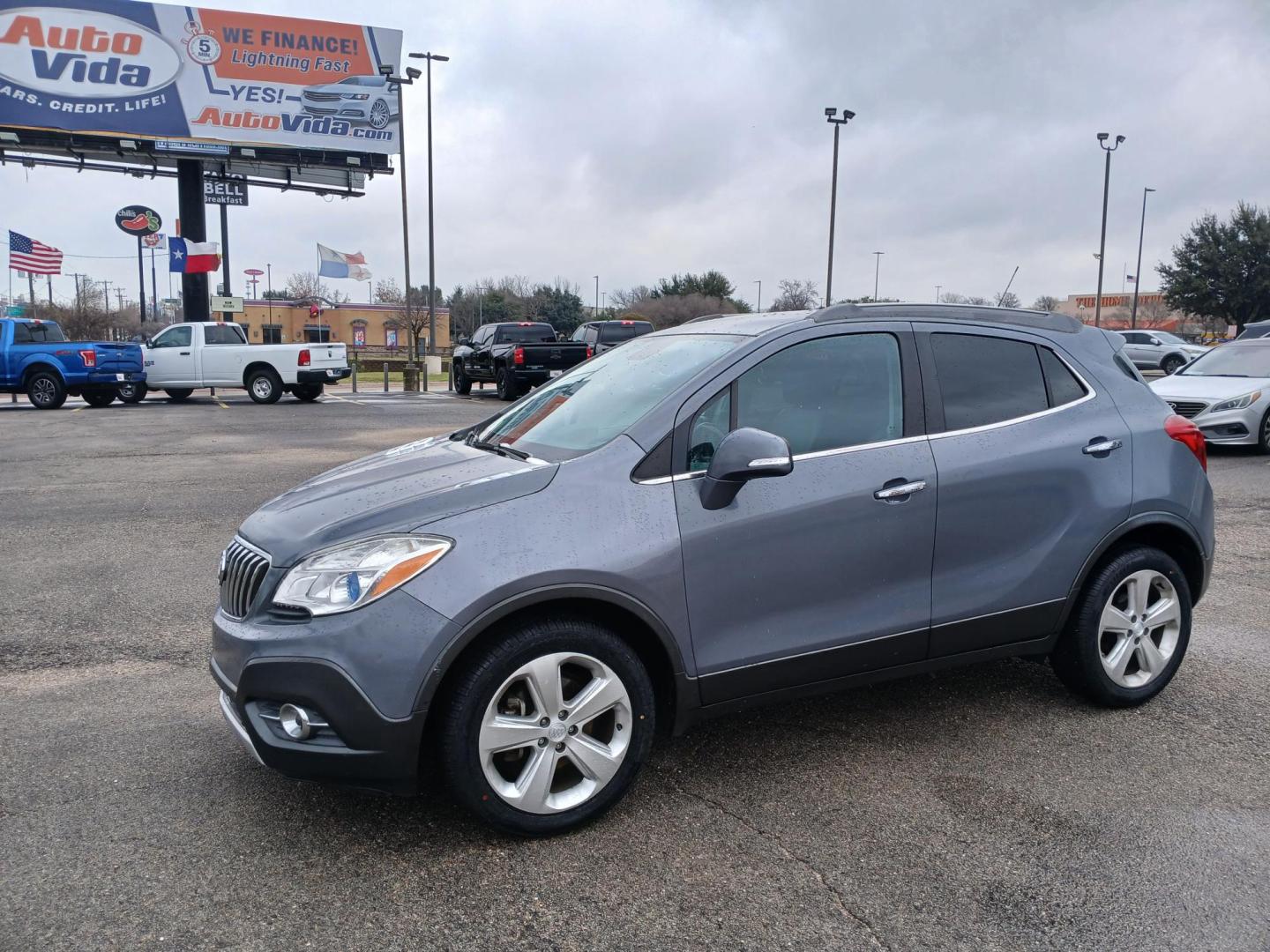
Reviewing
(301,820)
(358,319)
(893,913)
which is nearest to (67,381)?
(301,820)

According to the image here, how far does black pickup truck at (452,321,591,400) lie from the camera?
73.0 ft

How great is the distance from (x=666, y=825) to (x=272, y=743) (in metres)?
1.29

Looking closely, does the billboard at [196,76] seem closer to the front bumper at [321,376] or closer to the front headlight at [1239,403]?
the front bumper at [321,376]

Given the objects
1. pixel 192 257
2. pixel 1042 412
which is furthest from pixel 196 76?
pixel 1042 412

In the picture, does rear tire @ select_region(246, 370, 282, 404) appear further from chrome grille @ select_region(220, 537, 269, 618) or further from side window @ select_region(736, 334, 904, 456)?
side window @ select_region(736, 334, 904, 456)

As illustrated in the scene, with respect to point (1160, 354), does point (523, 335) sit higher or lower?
higher

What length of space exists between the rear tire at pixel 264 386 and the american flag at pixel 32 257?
828 inches

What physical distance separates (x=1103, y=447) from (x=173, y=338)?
22.5 metres

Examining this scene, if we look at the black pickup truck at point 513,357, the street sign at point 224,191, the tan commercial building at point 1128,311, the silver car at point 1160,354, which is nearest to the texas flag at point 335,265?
the street sign at point 224,191

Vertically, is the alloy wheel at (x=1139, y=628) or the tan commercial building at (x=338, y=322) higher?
the tan commercial building at (x=338, y=322)

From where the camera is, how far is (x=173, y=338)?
74.3ft

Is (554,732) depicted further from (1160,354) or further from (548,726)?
(1160,354)

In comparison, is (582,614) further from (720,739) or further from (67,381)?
(67,381)

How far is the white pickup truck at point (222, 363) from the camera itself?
22609 mm
